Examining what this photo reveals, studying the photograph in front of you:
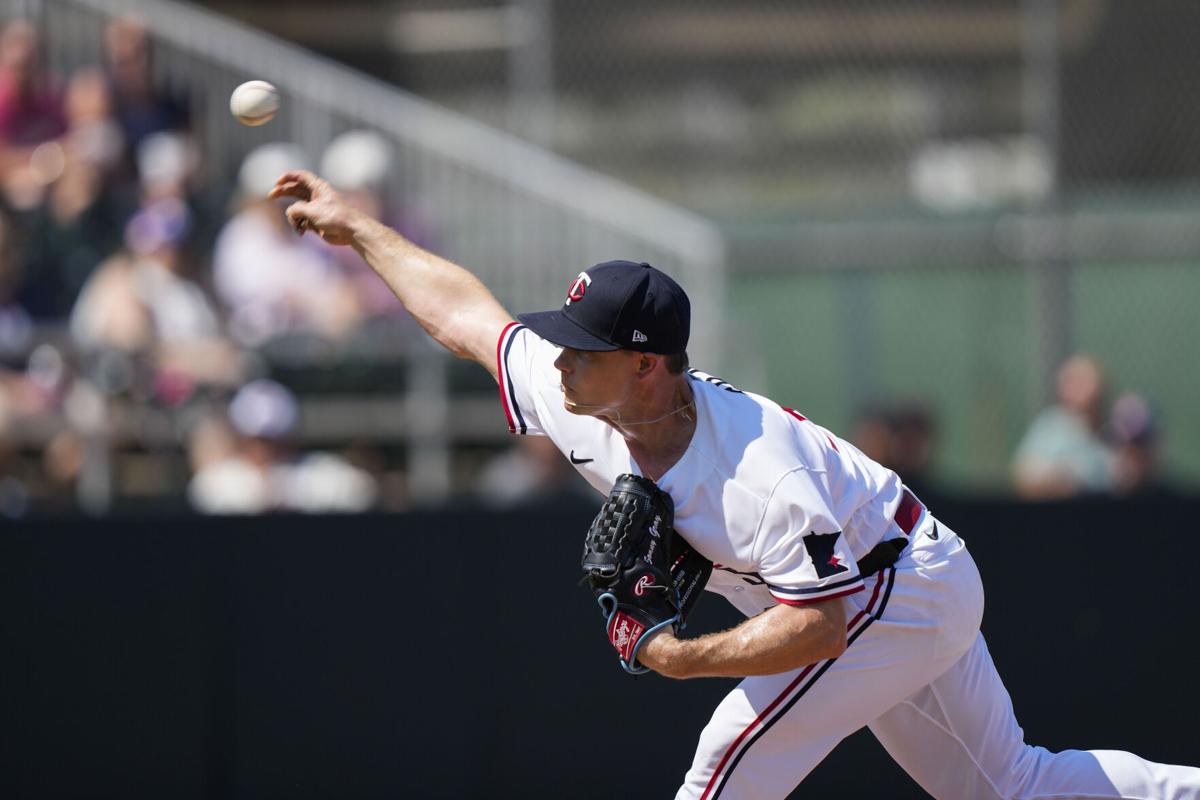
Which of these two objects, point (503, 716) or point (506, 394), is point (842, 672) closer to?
point (506, 394)

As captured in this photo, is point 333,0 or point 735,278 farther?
point 333,0

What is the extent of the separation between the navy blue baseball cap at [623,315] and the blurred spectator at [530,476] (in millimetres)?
3690

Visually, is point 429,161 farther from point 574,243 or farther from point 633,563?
point 633,563

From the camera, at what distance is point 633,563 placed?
406 centimetres

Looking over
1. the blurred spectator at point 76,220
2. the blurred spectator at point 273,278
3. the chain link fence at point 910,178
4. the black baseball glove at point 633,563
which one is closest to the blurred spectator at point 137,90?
the blurred spectator at point 76,220

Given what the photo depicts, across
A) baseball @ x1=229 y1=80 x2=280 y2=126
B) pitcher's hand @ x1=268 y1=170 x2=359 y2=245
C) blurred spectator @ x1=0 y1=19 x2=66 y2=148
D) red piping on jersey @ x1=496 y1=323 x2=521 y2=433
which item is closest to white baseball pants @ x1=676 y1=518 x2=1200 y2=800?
red piping on jersey @ x1=496 y1=323 x2=521 y2=433

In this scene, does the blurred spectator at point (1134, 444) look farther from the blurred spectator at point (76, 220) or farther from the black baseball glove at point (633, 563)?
the blurred spectator at point (76, 220)

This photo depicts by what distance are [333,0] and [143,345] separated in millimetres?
6869

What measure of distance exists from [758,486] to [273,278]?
5209 millimetres

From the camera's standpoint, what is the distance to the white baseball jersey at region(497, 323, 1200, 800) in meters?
4.11

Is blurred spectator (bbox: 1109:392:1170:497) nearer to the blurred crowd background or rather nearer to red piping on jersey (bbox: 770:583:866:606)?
the blurred crowd background

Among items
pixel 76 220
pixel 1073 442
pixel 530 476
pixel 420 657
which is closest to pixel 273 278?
pixel 76 220

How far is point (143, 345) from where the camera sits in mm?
8062

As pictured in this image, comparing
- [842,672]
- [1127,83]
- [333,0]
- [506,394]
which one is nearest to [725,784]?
[842,672]
